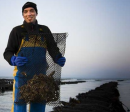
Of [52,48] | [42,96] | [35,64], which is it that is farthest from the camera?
[52,48]

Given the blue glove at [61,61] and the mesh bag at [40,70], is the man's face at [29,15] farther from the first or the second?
the blue glove at [61,61]

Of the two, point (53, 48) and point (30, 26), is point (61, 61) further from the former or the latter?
point (30, 26)

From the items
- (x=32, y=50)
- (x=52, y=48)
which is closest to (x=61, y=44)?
(x=52, y=48)

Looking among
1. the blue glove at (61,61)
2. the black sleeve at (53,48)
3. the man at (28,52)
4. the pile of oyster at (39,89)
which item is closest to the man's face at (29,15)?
the man at (28,52)

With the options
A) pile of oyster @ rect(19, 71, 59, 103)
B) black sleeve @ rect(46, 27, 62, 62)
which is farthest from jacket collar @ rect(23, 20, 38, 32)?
pile of oyster @ rect(19, 71, 59, 103)

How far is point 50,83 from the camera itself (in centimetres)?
303

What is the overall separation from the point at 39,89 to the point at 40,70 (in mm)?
387

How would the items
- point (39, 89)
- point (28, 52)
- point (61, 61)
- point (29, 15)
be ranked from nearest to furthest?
1. point (39, 89)
2. point (28, 52)
3. point (61, 61)
4. point (29, 15)

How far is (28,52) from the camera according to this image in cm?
323

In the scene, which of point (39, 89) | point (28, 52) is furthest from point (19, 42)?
point (39, 89)

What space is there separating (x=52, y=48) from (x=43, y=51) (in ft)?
0.56

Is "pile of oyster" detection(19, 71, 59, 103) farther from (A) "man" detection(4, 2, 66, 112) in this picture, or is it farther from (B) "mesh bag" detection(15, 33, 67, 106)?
(A) "man" detection(4, 2, 66, 112)

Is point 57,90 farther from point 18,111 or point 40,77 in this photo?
point 18,111

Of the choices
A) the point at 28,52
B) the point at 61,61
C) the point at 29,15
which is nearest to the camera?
the point at 28,52
